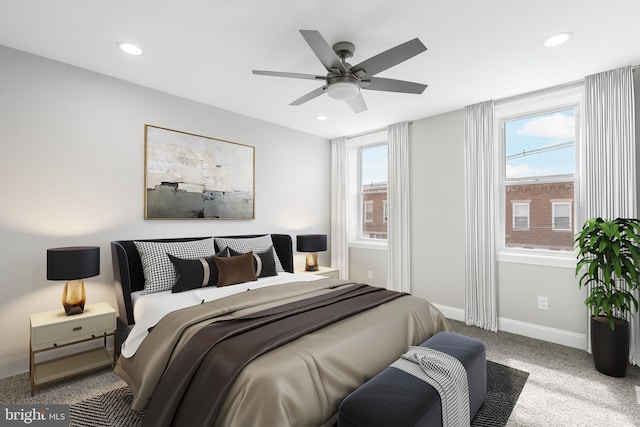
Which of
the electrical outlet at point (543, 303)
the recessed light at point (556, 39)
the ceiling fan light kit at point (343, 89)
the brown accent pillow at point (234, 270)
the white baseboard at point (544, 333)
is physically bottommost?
the white baseboard at point (544, 333)

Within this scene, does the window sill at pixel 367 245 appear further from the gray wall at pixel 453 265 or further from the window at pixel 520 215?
the window at pixel 520 215

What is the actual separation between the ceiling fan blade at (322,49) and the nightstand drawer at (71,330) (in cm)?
265

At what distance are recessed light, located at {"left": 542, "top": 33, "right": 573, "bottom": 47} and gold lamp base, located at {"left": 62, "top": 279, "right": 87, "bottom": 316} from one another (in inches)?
167

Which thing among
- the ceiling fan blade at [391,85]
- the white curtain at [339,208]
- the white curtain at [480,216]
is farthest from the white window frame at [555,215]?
the white curtain at [339,208]

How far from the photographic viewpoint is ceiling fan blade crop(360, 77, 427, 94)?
2.40m

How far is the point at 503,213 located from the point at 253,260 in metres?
3.01

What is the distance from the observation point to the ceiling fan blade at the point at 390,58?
75.2 inches

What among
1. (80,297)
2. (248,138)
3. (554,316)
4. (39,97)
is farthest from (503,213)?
(39,97)

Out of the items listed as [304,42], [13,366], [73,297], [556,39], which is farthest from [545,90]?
[13,366]

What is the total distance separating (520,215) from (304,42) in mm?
3106

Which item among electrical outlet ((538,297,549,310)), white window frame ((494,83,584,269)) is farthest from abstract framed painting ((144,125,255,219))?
electrical outlet ((538,297,549,310))

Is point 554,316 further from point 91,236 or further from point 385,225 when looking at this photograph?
point 91,236

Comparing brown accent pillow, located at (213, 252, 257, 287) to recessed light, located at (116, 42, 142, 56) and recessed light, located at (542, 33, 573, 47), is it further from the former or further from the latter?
recessed light, located at (542, 33, 573, 47)

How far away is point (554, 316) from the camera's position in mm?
3361
